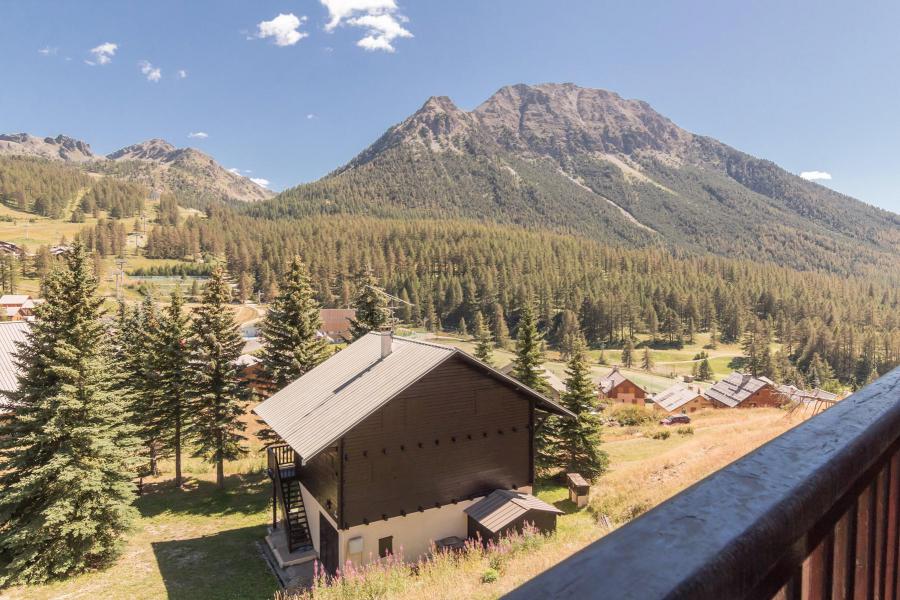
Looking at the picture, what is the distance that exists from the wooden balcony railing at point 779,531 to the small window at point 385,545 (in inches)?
806

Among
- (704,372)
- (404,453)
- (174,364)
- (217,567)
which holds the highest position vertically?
(174,364)

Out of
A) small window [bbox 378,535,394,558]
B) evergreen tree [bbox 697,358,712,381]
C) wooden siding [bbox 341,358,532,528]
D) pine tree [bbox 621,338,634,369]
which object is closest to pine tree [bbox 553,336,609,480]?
wooden siding [bbox 341,358,532,528]

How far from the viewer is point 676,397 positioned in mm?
81062

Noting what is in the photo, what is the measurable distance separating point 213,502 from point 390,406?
2008 cm

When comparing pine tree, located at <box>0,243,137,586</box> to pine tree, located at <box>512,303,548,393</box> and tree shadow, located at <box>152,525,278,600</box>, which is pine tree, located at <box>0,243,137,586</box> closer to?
tree shadow, located at <box>152,525,278,600</box>

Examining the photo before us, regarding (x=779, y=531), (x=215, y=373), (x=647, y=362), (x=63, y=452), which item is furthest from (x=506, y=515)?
(x=647, y=362)

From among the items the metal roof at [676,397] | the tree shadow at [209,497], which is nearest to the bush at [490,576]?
the tree shadow at [209,497]

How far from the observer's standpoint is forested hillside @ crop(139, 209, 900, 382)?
138 metres

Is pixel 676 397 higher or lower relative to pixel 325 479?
lower

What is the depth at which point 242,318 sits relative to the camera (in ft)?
405

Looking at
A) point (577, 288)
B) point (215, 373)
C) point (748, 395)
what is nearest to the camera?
point (215, 373)

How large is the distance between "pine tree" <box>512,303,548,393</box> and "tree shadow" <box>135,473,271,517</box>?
62.0ft

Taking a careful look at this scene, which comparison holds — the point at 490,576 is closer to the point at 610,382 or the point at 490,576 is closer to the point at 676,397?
the point at 676,397

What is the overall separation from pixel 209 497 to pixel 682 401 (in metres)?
70.9
